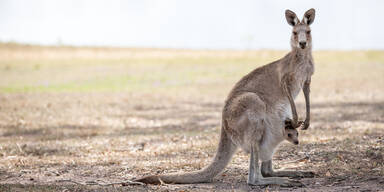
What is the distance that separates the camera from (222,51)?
47.7 m

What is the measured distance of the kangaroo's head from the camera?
641cm

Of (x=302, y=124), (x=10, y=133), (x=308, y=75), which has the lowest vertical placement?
(x=10, y=133)

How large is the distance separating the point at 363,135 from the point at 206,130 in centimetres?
373

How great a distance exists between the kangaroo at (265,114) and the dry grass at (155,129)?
9.1 inches

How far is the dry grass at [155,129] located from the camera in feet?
23.8

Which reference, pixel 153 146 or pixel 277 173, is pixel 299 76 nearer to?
pixel 277 173

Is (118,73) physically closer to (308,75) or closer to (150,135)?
(150,135)

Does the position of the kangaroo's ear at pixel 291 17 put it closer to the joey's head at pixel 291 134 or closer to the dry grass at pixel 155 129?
the joey's head at pixel 291 134

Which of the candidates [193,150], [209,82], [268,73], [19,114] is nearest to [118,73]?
[209,82]

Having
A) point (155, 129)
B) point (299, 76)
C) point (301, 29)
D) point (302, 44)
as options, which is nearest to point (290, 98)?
point (299, 76)

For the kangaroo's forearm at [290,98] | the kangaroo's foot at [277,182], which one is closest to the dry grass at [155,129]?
the kangaroo's foot at [277,182]

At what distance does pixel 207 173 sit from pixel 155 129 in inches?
235

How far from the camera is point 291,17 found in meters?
6.67

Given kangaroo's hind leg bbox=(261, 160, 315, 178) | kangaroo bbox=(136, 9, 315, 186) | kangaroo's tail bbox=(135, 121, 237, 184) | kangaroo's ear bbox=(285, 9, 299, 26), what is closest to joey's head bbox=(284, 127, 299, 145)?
kangaroo bbox=(136, 9, 315, 186)
